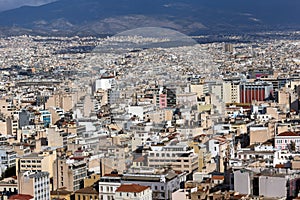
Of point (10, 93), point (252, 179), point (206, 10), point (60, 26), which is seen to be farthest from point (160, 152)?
point (60, 26)

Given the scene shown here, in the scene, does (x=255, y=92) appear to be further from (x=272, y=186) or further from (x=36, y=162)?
(x=272, y=186)

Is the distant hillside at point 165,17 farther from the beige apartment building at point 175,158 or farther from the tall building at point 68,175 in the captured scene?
the tall building at point 68,175

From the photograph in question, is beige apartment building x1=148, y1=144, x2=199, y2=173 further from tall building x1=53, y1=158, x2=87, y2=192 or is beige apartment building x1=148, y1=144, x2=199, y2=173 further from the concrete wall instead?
the concrete wall

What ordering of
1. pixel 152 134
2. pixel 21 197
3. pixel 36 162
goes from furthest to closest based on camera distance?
1. pixel 152 134
2. pixel 36 162
3. pixel 21 197

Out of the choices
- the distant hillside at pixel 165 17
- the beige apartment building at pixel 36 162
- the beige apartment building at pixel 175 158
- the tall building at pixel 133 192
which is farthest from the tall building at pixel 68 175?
the distant hillside at pixel 165 17

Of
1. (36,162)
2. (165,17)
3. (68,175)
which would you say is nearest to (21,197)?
(68,175)
